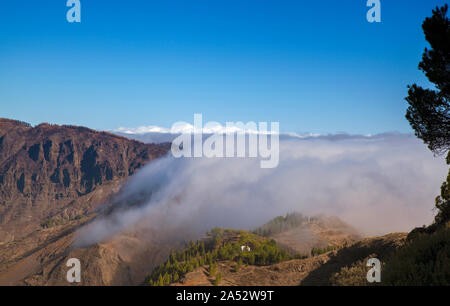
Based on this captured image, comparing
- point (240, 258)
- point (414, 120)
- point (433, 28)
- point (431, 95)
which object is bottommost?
point (240, 258)

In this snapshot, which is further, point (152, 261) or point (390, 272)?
point (152, 261)

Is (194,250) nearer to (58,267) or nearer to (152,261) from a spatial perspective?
(152,261)

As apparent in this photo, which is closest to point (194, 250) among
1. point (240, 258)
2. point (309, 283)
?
point (240, 258)
